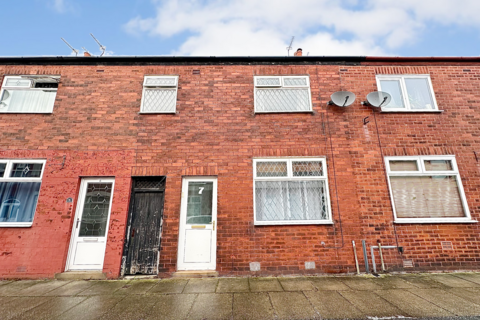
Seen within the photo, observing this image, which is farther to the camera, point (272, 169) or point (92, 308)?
point (272, 169)

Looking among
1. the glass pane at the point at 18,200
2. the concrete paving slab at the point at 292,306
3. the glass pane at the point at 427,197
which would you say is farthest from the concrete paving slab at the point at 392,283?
the glass pane at the point at 18,200

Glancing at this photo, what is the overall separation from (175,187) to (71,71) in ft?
14.8

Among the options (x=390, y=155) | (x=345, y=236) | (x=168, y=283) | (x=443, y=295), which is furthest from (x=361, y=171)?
(x=168, y=283)

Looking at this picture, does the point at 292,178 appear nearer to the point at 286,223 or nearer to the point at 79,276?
the point at 286,223

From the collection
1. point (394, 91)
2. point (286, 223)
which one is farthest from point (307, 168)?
point (394, 91)

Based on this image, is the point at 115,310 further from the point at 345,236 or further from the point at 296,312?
the point at 345,236

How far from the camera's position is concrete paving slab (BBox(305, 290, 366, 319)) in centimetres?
304

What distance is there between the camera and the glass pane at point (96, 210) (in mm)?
5223

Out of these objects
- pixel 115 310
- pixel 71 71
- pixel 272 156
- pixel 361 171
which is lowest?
pixel 115 310

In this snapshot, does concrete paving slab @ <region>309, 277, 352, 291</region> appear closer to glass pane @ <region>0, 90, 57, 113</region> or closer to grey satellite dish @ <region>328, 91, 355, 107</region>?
grey satellite dish @ <region>328, 91, 355, 107</region>

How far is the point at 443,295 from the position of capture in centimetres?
365

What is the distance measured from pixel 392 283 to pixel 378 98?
4247 millimetres

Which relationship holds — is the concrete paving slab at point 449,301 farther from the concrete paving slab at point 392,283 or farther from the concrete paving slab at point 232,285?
the concrete paving slab at point 232,285

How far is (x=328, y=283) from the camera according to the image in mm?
4273
